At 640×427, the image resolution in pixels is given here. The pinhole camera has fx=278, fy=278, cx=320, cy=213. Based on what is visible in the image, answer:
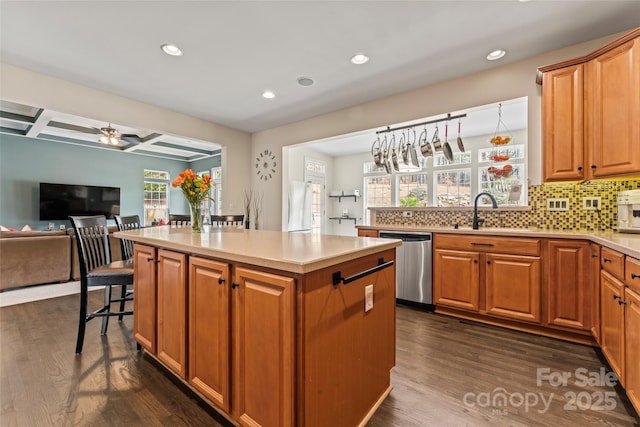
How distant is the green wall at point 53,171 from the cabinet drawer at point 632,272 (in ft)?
27.5

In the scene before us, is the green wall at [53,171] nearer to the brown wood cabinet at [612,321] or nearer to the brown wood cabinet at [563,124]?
the brown wood cabinet at [563,124]

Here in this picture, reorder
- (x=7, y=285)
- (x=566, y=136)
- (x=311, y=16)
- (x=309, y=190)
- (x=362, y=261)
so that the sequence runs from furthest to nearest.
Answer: (x=309, y=190) → (x=7, y=285) → (x=566, y=136) → (x=311, y=16) → (x=362, y=261)

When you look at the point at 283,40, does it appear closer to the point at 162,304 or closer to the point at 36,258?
the point at 162,304

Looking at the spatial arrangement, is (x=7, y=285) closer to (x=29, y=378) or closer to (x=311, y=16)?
(x=29, y=378)

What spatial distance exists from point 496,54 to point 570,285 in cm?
217

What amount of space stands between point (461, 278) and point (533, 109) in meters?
1.80

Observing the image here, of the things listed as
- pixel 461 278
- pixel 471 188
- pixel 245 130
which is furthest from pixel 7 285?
pixel 471 188

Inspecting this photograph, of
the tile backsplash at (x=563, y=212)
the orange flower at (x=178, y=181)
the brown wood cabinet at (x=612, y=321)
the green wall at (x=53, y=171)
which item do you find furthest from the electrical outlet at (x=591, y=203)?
the green wall at (x=53, y=171)

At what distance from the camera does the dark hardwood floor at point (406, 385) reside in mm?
1464

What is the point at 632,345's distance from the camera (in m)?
1.42

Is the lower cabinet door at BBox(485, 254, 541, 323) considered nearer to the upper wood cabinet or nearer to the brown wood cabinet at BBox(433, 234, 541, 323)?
the brown wood cabinet at BBox(433, 234, 541, 323)

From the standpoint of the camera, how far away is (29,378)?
70.2 inches

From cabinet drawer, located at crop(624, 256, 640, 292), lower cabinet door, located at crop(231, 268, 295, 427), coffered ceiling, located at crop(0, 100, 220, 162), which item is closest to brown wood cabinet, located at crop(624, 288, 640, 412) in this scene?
cabinet drawer, located at crop(624, 256, 640, 292)

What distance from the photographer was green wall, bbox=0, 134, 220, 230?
612 cm
